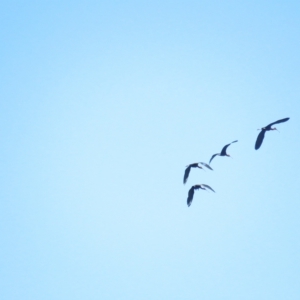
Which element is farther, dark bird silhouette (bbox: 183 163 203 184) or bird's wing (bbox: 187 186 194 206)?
dark bird silhouette (bbox: 183 163 203 184)

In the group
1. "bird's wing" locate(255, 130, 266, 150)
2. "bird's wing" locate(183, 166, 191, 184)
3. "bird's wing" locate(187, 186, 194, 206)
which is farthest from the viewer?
"bird's wing" locate(183, 166, 191, 184)

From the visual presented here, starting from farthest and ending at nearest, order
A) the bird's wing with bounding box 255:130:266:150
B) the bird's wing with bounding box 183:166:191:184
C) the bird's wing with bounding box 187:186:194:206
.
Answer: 1. the bird's wing with bounding box 183:166:191:184
2. the bird's wing with bounding box 187:186:194:206
3. the bird's wing with bounding box 255:130:266:150

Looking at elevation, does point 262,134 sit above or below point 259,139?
above

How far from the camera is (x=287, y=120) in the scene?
26.8 meters

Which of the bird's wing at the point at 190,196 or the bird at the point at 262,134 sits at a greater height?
the bird at the point at 262,134

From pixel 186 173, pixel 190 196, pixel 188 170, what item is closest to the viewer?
pixel 190 196

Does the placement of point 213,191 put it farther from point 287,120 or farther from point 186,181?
point 287,120

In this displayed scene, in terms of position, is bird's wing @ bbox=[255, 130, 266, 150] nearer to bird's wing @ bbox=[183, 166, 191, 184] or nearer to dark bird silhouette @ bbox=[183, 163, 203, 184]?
dark bird silhouette @ bbox=[183, 163, 203, 184]

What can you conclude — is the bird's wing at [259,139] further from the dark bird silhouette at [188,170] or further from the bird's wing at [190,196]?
the bird's wing at [190,196]

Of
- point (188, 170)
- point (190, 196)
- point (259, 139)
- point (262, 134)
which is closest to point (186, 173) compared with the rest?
point (188, 170)

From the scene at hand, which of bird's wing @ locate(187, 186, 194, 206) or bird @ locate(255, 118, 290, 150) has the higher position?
bird @ locate(255, 118, 290, 150)

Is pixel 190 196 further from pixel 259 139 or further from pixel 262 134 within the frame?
pixel 262 134

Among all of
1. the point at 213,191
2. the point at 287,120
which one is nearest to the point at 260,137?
the point at 287,120

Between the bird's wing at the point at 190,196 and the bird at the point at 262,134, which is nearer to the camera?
the bird at the point at 262,134
